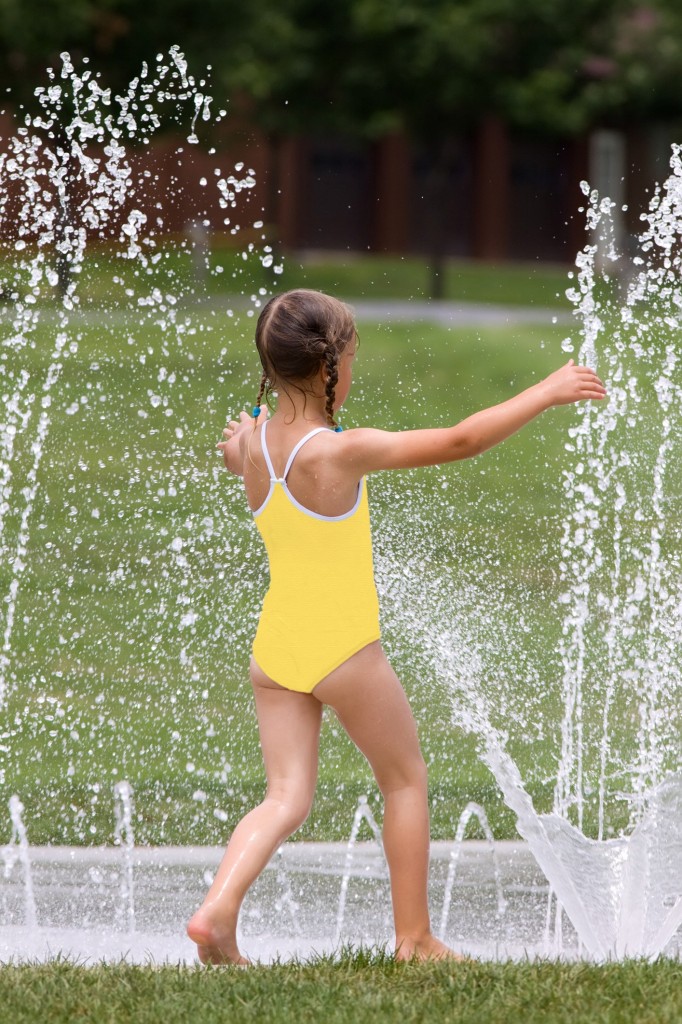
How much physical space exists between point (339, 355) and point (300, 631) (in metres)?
0.57

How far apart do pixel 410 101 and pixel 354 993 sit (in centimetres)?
2284

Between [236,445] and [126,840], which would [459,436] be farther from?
[126,840]

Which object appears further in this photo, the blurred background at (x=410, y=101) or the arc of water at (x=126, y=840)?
the blurred background at (x=410, y=101)

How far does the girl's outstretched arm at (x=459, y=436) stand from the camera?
9.61 feet

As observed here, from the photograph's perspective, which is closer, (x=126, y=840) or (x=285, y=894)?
(x=285, y=894)

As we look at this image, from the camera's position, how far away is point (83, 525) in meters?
8.68

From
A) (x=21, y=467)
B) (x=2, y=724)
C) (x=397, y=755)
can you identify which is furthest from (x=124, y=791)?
(x=21, y=467)

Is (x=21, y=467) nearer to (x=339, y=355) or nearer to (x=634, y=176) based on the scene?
(x=339, y=355)

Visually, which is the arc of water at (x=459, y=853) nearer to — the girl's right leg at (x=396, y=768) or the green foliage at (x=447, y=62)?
the girl's right leg at (x=396, y=768)

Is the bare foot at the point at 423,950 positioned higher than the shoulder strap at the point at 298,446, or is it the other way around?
the shoulder strap at the point at 298,446

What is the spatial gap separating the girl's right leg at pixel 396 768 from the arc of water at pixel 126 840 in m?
0.88

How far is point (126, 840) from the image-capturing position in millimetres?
4266

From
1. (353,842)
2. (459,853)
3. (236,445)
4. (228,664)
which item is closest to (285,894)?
(353,842)

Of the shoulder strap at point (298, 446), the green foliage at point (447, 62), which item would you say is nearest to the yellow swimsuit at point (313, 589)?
the shoulder strap at point (298, 446)
